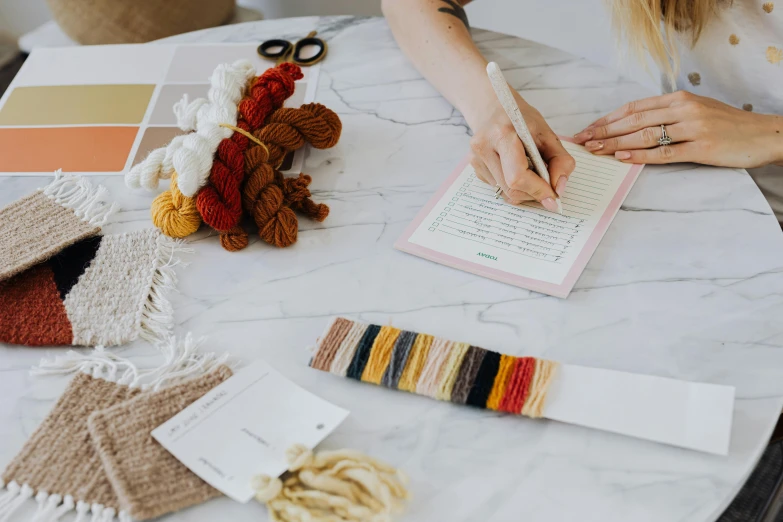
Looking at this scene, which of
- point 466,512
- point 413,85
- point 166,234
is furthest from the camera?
point 413,85

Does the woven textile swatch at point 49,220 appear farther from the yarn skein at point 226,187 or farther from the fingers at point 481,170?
the fingers at point 481,170

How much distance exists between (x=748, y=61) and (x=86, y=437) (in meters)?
1.09

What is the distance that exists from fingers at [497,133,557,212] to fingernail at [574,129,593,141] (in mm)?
164

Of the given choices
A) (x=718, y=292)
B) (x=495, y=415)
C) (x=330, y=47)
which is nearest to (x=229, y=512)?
(x=495, y=415)

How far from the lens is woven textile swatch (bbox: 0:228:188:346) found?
0.78 metres

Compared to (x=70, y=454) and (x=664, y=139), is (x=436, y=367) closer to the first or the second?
(x=70, y=454)

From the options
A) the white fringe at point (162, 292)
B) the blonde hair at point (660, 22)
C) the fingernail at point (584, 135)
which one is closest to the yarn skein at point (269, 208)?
the white fringe at point (162, 292)

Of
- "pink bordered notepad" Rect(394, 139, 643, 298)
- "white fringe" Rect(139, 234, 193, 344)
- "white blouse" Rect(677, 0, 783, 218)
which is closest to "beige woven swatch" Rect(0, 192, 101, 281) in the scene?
"white fringe" Rect(139, 234, 193, 344)

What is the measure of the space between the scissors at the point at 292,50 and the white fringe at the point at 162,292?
0.47m

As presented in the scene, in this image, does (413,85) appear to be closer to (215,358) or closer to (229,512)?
(215,358)

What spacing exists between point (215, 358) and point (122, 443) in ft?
0.46

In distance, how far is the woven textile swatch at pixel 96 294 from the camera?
0.78m

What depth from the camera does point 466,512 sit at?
0.61m

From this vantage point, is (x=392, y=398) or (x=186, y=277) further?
(x=186, y=277)
